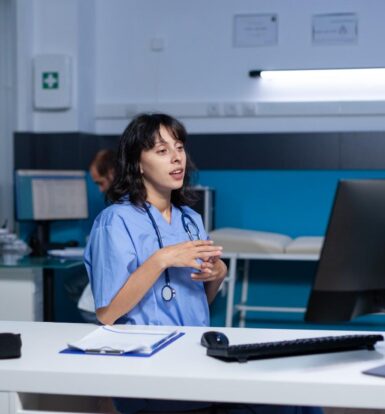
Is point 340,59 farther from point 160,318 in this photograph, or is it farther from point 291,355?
point 291,355

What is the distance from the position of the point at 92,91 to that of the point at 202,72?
28.8 inches

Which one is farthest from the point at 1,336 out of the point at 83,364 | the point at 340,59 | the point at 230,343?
the point at 340,59

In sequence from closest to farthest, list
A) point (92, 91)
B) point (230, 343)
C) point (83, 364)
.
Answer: point (83, 364), point (230, 343), point (92, 91)

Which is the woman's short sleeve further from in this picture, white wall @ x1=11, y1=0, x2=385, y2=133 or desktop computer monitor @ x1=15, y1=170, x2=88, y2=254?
white wall @ x1=11, y1=0, x2=385, y2=133

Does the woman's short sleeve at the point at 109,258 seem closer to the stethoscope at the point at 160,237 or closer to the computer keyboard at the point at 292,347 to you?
the stethoscope at the point at 160,237

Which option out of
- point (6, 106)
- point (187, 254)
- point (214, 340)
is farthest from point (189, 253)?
point (6, 106)

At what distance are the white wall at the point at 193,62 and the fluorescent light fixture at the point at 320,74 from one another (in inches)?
1.7

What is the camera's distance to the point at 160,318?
6.56 feet

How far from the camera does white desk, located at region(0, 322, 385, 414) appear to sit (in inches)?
54.8

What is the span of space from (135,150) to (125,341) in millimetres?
651

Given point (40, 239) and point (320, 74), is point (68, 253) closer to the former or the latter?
point (40, 239)

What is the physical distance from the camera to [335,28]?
4734mm

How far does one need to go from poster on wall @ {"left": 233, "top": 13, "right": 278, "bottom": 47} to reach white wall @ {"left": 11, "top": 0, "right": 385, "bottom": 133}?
38 mm

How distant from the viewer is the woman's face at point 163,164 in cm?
212
